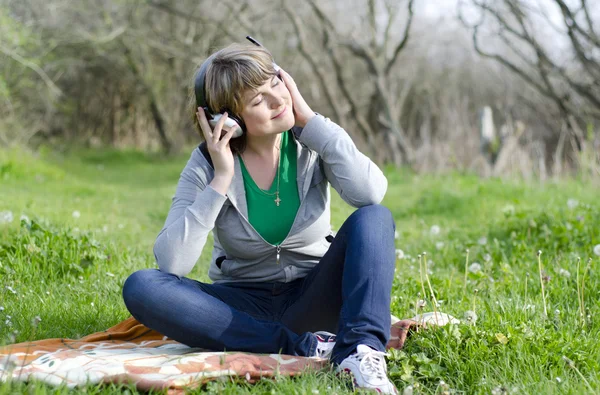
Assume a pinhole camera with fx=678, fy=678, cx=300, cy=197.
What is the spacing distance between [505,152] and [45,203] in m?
6.21

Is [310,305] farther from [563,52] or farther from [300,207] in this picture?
[563,52]

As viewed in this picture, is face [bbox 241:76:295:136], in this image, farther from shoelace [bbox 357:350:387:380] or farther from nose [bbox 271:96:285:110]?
shoelace [bbox 357:350:387:380]

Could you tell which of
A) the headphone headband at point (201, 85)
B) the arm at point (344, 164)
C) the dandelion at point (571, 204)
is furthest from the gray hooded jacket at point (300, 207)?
the dandelion at point (571, 204)

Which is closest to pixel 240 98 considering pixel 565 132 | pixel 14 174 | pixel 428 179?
pixel 428 179

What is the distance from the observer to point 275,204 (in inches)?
118

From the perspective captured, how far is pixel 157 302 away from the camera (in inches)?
104

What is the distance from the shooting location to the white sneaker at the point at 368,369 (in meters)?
2.35

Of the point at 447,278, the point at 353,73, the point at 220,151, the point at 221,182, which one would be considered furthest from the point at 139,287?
the point at 353,73

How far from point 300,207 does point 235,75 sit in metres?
0.63

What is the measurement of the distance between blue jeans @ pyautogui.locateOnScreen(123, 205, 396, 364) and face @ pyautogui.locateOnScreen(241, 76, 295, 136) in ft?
1.70

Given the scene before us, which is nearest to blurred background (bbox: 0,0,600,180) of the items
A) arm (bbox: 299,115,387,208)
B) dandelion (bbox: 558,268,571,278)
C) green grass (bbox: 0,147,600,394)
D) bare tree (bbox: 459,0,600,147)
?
bare tree (bbox: 459,0,600,147)

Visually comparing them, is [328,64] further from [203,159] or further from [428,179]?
[203,159]

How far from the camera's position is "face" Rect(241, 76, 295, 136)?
2.89m

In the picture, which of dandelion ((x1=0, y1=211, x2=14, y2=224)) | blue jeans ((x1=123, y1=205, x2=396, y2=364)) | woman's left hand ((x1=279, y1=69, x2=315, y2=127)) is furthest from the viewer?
dandelion ((x1=0, y1=211, x2=14, y2=224))
